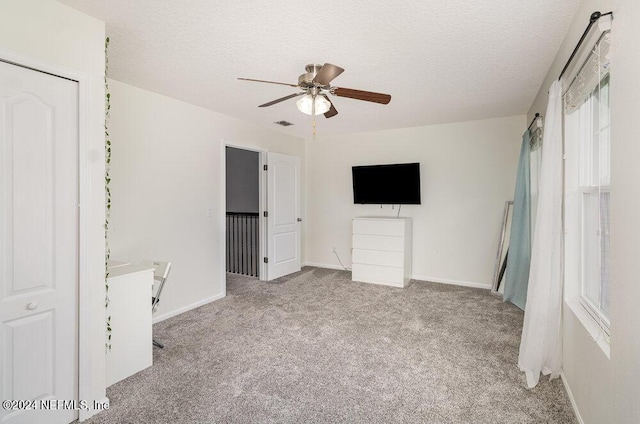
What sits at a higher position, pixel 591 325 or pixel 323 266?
pixel 591 325

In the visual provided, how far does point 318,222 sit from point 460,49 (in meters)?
3.89

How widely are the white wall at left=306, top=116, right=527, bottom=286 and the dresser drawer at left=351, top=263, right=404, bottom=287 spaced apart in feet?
1.90

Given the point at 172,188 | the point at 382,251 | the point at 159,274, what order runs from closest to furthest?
the point at 159,274 → the point at 172,188 → the point at 382,251

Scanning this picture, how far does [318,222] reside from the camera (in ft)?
18.8

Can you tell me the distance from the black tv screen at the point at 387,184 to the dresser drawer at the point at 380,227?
0.43 m

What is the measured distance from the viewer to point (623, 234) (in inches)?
48.4

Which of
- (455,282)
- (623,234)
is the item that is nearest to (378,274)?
(455,282)

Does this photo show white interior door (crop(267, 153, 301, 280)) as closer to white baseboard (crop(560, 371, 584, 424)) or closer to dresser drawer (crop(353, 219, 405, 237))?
dresser drawer (crop(353, 219, 405, 237))

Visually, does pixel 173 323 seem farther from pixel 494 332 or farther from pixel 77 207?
pixel 494 332

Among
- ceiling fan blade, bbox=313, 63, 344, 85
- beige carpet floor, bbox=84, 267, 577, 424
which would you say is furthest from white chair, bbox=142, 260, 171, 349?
ceiling fan blade, bbox=313, 63, 344, 85

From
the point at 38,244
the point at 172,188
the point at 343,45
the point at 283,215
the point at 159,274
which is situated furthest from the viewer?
the point at 283,215

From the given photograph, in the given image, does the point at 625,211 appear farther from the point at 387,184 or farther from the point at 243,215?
the point at 243,215

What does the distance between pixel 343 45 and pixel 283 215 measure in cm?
314

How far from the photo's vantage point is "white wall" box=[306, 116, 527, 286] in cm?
429
